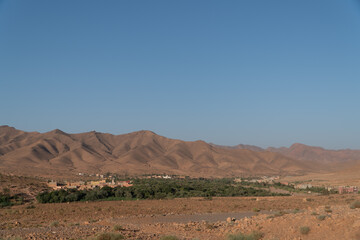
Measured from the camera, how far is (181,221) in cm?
2767

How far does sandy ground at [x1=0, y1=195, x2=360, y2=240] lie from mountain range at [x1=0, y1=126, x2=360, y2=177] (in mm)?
76429

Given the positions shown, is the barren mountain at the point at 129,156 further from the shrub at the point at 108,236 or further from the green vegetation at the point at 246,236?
the green vegetation at the point at 246,236

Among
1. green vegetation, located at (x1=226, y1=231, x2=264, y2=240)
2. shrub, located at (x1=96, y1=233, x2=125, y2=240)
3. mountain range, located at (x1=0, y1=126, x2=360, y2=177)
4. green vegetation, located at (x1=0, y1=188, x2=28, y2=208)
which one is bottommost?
green vegetation, located at (x1=0, y1=188, x2=28, y2=208)

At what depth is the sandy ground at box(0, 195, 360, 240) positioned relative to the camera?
16.7 meters

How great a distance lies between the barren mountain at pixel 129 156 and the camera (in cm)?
12212

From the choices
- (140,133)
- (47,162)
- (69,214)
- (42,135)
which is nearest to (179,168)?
(47,162)

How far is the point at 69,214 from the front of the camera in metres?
31.1

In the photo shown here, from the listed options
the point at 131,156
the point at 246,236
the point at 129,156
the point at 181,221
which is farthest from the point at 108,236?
the point at 131,156

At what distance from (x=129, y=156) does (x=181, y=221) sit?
118104 mm

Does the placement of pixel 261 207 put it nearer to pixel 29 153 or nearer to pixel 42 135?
pixel 29 153

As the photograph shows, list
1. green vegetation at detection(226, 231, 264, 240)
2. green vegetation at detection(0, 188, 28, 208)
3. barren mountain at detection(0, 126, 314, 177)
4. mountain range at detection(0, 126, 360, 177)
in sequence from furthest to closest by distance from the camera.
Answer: barren mountain at detection(0, 126, 314, 177) → mountain range at detection(0, 126, 360, 177) → green vegetation at detection(0, 188, 28, 208) → green vegetation at detection(226, 231, 264, 240)

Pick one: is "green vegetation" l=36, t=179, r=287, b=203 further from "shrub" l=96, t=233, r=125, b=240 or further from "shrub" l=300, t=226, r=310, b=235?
"shrub" l=300, t=226, r=310, b=235

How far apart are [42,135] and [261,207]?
161197mm

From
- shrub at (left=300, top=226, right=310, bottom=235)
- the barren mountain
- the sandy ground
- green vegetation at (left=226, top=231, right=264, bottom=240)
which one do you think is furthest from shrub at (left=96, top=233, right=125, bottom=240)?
the barren mountain
